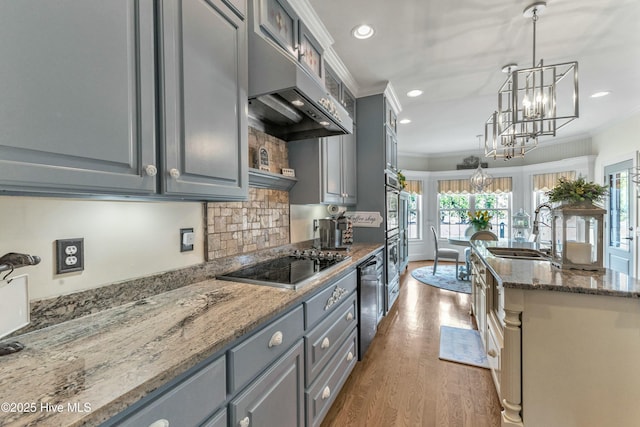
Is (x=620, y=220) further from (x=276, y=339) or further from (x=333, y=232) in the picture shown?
(x=276, y=339)

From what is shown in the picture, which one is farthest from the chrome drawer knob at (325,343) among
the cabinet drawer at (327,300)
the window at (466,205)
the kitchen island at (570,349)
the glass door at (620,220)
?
the window at (466,205)

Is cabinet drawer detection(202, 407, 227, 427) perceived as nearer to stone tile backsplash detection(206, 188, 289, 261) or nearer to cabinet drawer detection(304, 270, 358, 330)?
cabinet drawer detection(304, 270, 358, 330)

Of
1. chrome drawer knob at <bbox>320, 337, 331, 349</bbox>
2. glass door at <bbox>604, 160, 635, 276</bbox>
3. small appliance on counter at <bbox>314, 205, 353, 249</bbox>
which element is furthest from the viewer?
glass door at <bbox>604, 160, 635, 276</bbox>

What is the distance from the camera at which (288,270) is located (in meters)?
1.75

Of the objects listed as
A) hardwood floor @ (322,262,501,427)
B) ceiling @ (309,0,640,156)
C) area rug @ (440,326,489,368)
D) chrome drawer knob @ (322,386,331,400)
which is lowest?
hardwood floor @ (322,262,501,427)

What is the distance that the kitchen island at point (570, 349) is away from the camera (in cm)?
138

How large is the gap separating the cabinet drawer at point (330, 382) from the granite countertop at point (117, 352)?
620 mm

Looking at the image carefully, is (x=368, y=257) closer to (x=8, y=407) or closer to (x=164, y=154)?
(x=164, y=154)

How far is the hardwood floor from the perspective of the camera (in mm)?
1766

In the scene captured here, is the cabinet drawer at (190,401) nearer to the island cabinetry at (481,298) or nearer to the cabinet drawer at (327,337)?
Result: the cabinet drawer at (327,337)

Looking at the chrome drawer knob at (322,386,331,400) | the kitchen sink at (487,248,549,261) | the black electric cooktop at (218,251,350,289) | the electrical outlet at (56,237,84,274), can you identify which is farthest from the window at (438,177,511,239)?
the electrical outlet at (56,237,84,274)

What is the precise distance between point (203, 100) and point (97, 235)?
0.68m

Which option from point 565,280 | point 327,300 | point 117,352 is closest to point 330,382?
point 327,300

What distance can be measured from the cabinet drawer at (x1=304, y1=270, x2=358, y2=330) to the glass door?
4671mm
